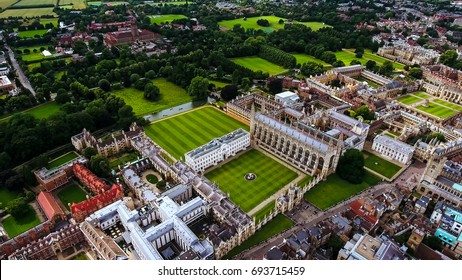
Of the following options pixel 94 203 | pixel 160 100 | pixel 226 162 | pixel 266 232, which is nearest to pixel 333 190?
pixel 266 232

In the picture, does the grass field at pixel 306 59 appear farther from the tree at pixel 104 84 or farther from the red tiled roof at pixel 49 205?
the red tiled roof at pixel 49 205

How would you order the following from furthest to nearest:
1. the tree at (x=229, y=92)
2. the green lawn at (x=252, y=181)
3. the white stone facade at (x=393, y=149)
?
1. the tree at (x=229, y=92)
2. the white stone facade at (x=393, y=149)
3. the green lawn at (x=252, y=181)

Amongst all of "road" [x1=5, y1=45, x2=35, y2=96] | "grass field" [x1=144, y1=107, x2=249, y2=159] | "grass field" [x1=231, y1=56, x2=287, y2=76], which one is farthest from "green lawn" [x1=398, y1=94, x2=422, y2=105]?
"road" [x1=5, y1=45, x2=35, y2=96]

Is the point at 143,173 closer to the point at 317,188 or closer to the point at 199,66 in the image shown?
the point at 317,188

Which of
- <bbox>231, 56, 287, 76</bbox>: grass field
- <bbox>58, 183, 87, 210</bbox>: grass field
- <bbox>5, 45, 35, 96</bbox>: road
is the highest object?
<bbox>231, 56, 287, 76</bbox>: grass field

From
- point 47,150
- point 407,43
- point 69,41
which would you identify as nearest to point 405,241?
point 47,150

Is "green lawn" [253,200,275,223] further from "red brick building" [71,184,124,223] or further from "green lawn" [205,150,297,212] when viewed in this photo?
"red brick building" [71,184,124,223]

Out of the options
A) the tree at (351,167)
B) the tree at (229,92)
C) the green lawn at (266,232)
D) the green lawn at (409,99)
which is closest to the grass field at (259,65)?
the tree at (229,92)
